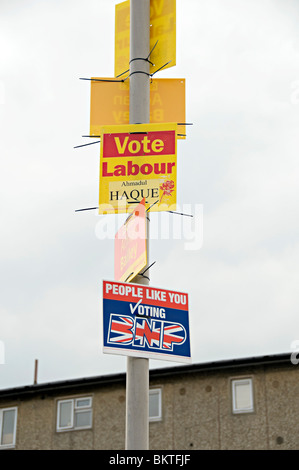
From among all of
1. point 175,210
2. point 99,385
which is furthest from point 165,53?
point 99,385

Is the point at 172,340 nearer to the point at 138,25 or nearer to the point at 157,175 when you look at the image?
the point at 157,175

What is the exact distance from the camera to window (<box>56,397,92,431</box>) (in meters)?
33.9

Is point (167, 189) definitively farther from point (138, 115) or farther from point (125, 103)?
point (125, 103)

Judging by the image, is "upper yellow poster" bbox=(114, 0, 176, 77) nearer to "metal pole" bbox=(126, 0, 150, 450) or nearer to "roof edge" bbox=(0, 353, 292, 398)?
"metal pole" bbox=(126, 0, 150, 450)

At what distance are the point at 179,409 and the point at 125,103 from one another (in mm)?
25072

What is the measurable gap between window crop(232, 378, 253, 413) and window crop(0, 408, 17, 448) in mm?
9786

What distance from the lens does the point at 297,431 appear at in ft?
99.3

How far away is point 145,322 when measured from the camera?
7.02 meters

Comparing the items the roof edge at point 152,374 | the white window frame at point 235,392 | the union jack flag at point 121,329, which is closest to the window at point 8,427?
the roof edge at point 152,374

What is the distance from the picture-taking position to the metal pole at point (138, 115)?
22.4 feet

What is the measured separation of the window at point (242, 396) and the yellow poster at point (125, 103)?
78.5 ft

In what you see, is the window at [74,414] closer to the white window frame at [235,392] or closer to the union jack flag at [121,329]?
the white window frame at [235,392]
